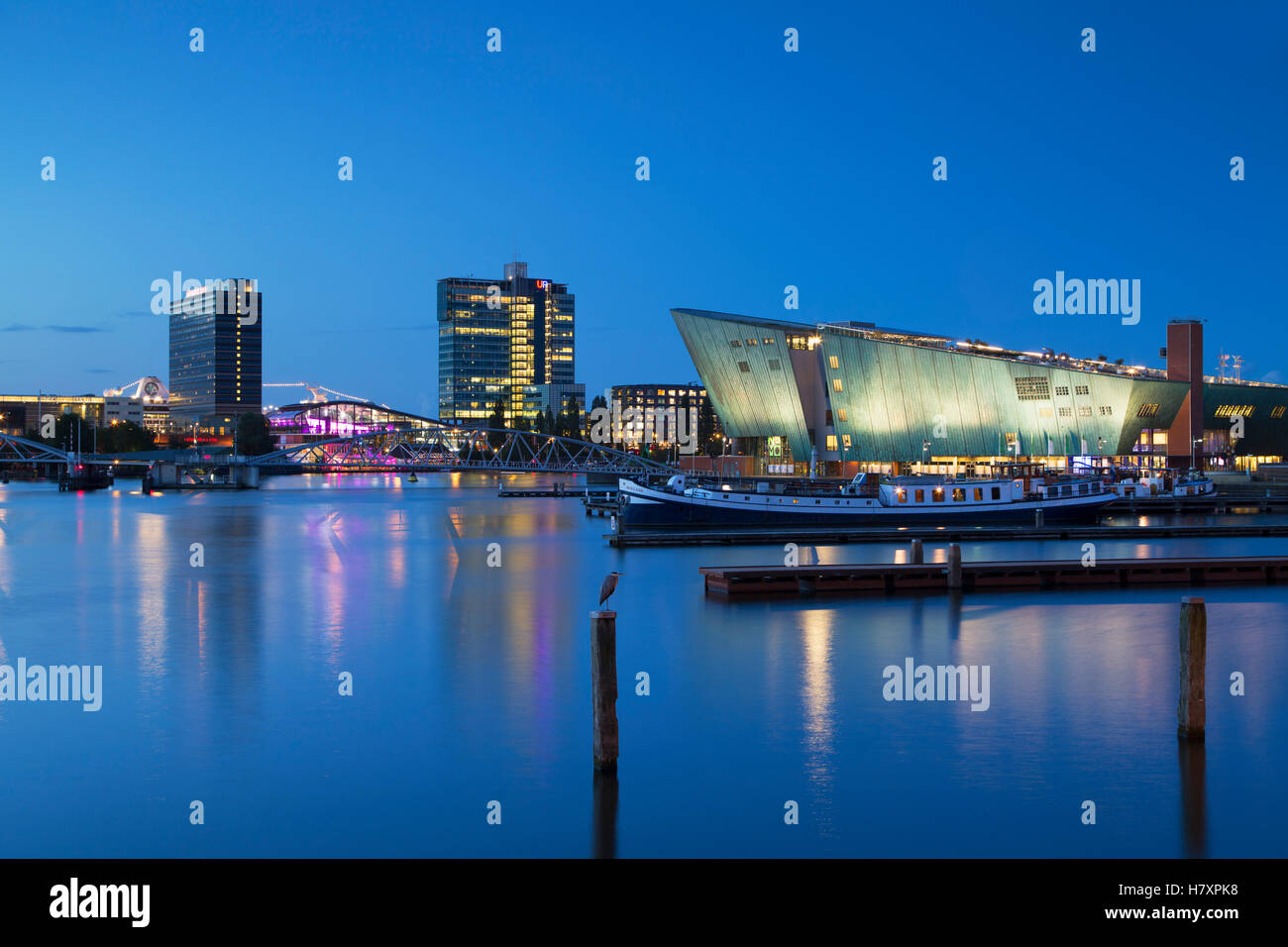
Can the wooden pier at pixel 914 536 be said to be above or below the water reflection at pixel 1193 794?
above

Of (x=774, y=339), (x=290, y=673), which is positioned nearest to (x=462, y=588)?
(x=290, y=673)

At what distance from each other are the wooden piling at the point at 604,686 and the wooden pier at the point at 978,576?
18.2 metres

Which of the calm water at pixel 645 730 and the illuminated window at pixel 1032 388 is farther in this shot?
the illuminated window at pixel 1032 388

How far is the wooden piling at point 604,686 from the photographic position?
15.1 metres

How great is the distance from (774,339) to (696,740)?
10367cm

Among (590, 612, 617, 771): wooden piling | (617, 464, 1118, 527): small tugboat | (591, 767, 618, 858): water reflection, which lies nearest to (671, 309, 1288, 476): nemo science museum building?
(617, 464, 1118, 527): small tugboat

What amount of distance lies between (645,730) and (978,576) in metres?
20.2

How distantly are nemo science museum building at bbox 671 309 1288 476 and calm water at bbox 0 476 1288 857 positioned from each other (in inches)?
3120

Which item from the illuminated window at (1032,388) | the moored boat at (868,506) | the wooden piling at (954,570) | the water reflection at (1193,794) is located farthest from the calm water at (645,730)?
the illuminated window at (1032,388)

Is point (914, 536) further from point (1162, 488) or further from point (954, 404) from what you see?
point (954, 404)

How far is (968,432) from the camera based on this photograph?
381ft

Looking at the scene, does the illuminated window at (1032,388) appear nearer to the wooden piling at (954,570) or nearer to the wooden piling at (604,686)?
the wooden piling at (954,570)

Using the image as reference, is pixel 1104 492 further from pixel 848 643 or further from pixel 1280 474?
pixel 848 643

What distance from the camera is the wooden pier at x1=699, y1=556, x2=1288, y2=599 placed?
35844 millimetres
